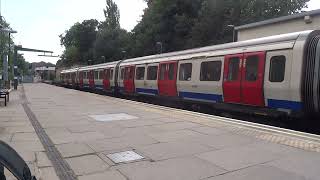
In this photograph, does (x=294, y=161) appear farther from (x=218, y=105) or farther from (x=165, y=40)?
(x=165, y=40)

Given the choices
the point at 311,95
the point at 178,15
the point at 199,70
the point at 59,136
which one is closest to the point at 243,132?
the point at 311,95

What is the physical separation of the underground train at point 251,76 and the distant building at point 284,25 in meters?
10.3

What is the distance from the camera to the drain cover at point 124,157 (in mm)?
7430

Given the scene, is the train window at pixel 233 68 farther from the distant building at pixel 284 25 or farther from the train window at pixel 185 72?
the distant building at pixel 284 25

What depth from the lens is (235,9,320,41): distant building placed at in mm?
25969

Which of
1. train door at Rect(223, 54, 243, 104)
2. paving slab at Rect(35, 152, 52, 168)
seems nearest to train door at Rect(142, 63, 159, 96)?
train door at Rect(223, 54, 243, 104)

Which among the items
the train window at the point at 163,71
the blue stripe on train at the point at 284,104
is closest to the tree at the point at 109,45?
the train window at the point at 163,71

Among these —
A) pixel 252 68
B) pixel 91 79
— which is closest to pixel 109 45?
pixel 91 79

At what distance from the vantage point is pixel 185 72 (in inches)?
721

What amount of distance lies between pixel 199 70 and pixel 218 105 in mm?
2038

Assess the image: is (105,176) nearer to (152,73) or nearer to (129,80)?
(152,73)

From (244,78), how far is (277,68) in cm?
158

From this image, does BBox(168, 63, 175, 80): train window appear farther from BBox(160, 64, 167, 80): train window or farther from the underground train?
BBox(160, 64, 167, 80): train window

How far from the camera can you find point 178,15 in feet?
191
